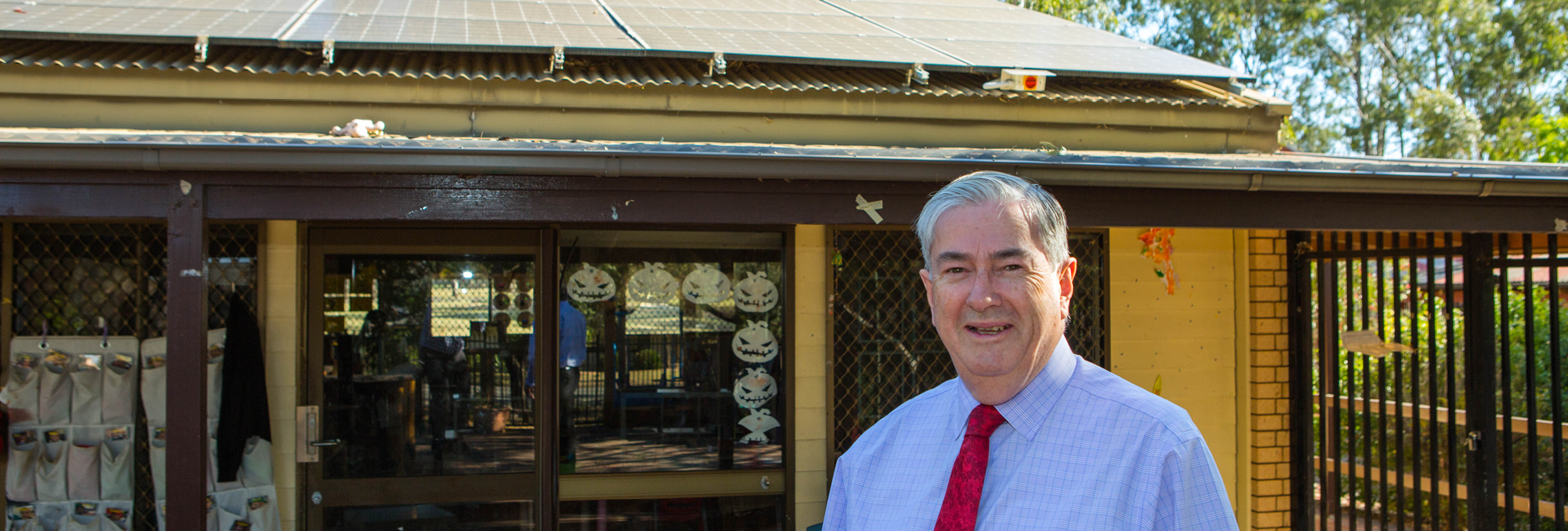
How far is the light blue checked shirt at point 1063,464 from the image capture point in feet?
4.79

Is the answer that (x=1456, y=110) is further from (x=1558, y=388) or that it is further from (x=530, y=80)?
(x=530, y=80)

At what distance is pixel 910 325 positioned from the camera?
16.7 feet

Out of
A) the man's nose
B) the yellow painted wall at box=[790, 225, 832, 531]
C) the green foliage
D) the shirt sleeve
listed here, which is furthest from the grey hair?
the green foliage

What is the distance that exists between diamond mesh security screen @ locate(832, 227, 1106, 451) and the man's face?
3.36 metres

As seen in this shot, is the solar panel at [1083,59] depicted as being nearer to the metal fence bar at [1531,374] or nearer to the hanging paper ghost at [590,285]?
the metal fence bar at [1531,374]

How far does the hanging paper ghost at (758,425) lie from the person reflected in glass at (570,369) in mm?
853

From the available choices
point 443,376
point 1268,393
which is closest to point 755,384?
point 443,376

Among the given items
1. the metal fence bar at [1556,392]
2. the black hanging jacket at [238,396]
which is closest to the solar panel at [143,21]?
the black hanging jacket at [238,396]

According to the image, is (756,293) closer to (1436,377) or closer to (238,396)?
(238,396)

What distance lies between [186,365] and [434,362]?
1.70 m

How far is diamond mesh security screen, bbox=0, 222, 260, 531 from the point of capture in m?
4.70

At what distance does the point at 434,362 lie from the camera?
195 inches

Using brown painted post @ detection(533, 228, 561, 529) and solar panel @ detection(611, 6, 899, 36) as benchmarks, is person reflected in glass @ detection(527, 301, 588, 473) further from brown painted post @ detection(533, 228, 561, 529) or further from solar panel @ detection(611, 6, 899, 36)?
solar panel @ detection(611, 6, 899, 36)

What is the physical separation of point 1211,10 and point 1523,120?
246 inches
